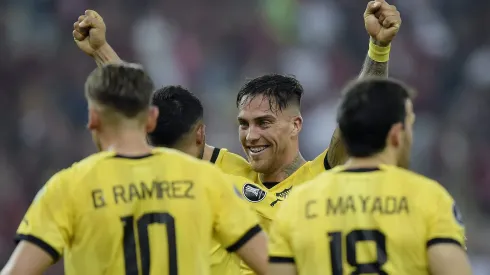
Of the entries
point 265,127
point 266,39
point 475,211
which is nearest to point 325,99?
point 266,39

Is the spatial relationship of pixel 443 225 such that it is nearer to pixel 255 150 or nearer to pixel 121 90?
pixel 121 90

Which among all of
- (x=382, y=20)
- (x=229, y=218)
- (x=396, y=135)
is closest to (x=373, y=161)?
(x=396, y=135)

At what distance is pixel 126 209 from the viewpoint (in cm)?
477

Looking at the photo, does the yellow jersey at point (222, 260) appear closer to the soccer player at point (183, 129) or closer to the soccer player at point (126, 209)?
the soccer player at point (183, 129)

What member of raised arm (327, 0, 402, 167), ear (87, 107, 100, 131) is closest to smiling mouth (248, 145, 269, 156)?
raised arm (327, 0, 402, 167)

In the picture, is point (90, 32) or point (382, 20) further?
point (90, 32)

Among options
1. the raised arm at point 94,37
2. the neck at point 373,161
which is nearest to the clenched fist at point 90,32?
the raised arm at point 94,37

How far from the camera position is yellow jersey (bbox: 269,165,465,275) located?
4.48 m

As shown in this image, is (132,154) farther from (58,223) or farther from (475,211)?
(475,211)

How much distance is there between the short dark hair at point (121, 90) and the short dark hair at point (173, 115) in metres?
0.77

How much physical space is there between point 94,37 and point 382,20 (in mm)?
1682

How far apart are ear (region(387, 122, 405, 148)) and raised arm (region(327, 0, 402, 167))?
1725 millimetres

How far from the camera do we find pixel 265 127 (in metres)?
7.18

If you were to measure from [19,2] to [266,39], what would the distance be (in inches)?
143
